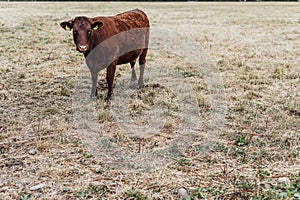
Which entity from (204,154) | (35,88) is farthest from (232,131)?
(35,88)

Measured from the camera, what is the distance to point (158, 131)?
15.3 ft

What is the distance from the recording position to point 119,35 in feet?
18.1

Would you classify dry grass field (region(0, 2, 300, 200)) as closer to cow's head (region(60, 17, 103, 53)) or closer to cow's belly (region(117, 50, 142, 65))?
cow's belly (region(117, 50, 142, 65))

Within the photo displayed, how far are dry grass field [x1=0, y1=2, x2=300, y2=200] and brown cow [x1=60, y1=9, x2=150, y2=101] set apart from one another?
1.90 feet

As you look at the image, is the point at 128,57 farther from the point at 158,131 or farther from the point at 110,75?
the point at 158,131

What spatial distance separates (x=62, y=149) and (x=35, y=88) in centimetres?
252

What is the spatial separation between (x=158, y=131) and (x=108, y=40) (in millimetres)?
1578

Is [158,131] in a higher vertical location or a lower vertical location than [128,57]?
lower

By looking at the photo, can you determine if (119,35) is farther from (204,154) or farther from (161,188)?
(161,188)

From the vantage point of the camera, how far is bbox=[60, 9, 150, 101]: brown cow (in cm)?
484

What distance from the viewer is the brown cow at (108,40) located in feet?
15.9

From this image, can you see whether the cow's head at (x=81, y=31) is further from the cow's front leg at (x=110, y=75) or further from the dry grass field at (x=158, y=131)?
the dry grass field at (x=158, y=131)

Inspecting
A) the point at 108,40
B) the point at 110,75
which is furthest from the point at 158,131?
the point at 108,40

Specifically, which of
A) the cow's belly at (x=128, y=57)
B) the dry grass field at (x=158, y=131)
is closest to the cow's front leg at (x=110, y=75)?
the dry grass field at (x=158, y=131)
